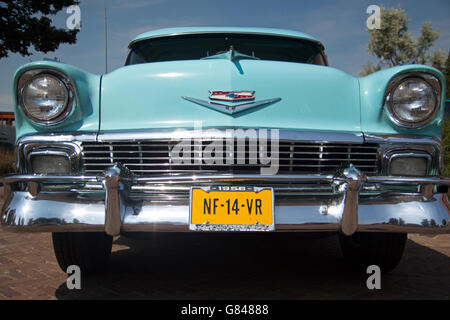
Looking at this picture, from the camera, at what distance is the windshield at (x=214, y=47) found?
3.15 metres

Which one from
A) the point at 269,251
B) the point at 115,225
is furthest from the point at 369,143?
the point at 269,251

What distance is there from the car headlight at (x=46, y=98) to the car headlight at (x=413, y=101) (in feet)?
5.27

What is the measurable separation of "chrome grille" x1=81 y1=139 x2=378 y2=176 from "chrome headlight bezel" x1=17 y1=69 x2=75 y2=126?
0.62ft

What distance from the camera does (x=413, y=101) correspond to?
88.8 inches

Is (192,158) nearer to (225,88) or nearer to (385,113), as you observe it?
(225,88)

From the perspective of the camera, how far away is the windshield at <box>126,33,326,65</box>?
10.3 feet

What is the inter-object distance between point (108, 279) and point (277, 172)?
133 cm

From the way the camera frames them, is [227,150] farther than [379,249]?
No

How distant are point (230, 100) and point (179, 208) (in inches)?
23.4

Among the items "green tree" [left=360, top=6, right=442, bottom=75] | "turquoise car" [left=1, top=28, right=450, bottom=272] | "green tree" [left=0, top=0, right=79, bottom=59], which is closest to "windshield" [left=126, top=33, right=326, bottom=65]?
"turquoise car" [left=1, top=28, right=450, bottom=272]

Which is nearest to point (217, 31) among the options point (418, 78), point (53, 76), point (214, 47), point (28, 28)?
point (214, 47)

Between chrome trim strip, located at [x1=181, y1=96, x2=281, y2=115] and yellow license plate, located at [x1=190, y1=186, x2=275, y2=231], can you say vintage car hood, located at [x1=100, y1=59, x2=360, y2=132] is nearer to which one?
chrome trim strip, located at [x1=181, y1=96, x2=281, y2=115]
